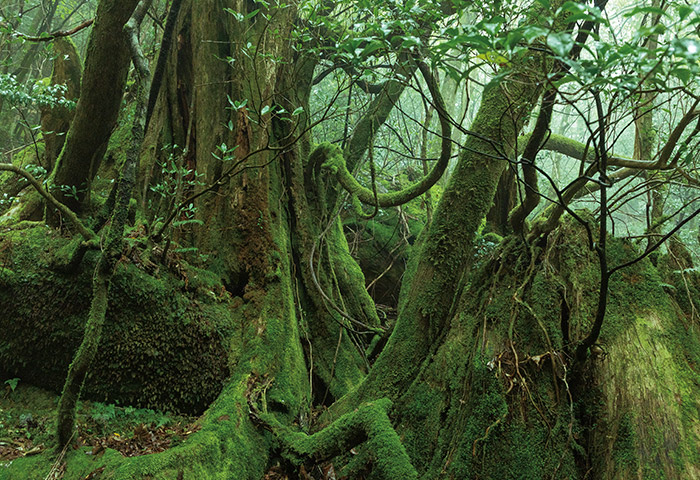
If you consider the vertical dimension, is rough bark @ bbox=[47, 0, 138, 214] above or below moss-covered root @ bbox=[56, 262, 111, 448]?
above

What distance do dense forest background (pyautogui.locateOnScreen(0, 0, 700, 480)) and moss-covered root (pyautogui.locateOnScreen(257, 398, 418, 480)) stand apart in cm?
2

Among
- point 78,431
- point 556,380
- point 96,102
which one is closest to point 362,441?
point 556,380

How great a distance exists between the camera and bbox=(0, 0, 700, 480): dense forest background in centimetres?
233

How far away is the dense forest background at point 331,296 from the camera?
2.33m

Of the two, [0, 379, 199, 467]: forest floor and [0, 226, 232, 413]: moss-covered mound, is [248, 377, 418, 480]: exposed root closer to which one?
[0, 379, 199, 467]: forest floor

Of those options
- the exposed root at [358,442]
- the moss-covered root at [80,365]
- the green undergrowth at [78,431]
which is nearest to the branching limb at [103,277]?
the moss-covered root at [80,365]

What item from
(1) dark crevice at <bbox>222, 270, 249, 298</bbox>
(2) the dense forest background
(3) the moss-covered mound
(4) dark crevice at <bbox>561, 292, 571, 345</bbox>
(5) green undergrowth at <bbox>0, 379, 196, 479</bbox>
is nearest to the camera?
(2) the dense forest background

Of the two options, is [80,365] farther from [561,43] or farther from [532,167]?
[532,167]

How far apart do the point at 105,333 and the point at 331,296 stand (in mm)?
2568

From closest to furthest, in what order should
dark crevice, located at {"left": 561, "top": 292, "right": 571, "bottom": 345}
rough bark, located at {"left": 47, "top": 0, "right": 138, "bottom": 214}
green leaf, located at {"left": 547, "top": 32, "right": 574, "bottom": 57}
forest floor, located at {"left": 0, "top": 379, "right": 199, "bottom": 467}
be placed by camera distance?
green leaf, located at {"left": 547, "top": 32, "right": 574, "bottom": 57} < forest floor, located at {"left": 0, "top": 379, "right": 199, "bottom": 467} < dark crevice, located at {"left": 561, "top": 292, "right": 571, "bottom": 345} < rough bark, located at {"left": 47, "top": 0, "right": 138, "bottom": 214}

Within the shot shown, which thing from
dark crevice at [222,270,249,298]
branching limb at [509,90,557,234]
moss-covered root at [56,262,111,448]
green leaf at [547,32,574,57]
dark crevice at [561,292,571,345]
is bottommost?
moss-covered root at [56,262,111,448]

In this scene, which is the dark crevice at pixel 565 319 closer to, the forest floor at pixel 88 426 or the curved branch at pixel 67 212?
the forest floor at pixel 88 426

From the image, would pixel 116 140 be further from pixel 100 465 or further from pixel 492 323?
pixel 492 323

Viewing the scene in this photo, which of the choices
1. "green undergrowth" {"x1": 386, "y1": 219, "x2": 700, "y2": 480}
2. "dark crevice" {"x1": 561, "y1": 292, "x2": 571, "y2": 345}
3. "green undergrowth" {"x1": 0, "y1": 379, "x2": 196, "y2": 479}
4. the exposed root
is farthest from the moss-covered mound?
"dark crevice" {"x1": 561, "y1": 292, "x2": 571, "y2": 345}
